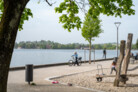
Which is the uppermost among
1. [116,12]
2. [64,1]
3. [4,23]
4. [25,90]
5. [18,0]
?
[64,1]

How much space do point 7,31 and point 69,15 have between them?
621 centimetres

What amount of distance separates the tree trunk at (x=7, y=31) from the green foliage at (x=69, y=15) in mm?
5822

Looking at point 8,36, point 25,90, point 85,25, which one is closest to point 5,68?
point 8,36

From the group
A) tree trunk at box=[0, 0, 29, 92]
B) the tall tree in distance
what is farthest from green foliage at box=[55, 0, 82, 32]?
the tall tree in distance

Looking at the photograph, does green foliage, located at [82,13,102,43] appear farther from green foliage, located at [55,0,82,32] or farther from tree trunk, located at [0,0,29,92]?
tree trunk, located at [0,0,29,92]

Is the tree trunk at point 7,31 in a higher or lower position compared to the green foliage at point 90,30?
lower

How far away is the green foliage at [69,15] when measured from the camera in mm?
9609

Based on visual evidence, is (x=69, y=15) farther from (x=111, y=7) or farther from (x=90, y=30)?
(x=90, y=30)

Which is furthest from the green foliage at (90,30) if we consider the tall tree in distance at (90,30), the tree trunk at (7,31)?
the tree trunk at (7,31)

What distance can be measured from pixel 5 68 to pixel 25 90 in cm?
397

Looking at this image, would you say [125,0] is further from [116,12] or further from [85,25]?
[85,25]

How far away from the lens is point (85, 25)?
23.4 m

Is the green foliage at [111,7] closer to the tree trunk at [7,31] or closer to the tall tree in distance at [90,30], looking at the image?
the tree trunk at [7,31]

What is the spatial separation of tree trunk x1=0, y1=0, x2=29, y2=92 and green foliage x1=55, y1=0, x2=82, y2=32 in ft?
19.1
